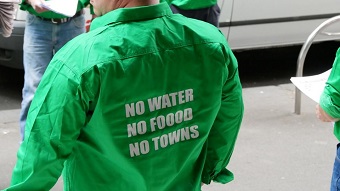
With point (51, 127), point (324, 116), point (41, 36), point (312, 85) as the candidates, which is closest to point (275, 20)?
point (41, 36)

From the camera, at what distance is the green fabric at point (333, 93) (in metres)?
2.96

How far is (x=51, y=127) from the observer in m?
2.04

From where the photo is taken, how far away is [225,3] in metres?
7.05

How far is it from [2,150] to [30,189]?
3.51 meters

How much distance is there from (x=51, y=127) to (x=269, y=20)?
17.9ft

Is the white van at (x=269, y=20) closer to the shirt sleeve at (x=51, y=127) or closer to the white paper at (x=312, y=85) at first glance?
the white paper at (x=312, y=85)

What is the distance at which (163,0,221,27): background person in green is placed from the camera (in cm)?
593

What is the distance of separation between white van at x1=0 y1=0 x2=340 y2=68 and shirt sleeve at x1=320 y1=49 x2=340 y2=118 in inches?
161

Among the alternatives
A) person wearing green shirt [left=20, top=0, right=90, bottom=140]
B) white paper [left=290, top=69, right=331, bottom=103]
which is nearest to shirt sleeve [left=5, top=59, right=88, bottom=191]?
white paper [left=290, top=69, right=331, bottom=103]

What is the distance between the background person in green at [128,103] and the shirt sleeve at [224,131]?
4cm

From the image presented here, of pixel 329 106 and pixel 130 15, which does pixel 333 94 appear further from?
pixel 130 15

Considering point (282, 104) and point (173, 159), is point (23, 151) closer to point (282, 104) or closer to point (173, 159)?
point (173, 159)

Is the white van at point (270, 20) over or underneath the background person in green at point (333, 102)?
underneath

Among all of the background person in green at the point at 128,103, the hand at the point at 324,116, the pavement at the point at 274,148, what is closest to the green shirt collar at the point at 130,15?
the background person in green at the point at 128,103
